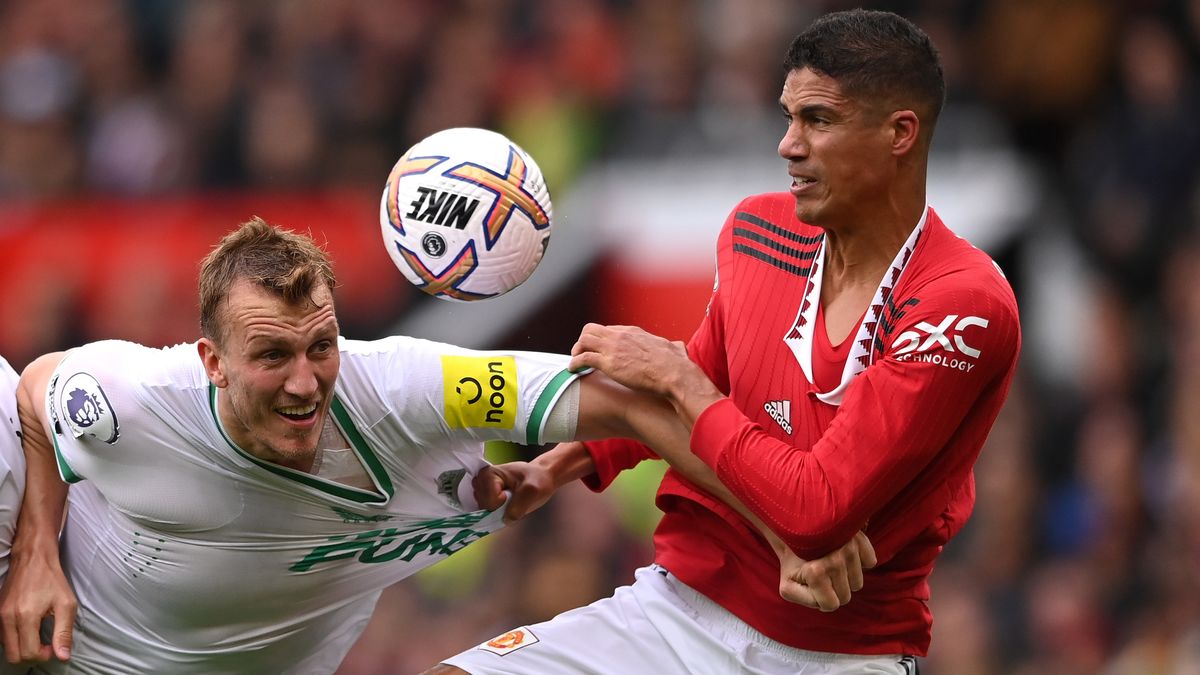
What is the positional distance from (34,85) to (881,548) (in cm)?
1023

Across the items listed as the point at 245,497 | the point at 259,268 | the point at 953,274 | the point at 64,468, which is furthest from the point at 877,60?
the point at 64,468

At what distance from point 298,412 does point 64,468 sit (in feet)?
2.92

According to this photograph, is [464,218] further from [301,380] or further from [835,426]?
[835,426]

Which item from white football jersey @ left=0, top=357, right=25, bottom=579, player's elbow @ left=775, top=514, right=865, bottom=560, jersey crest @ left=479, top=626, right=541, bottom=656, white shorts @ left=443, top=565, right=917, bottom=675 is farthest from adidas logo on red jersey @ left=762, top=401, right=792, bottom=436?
white football jersey @ left=0, top=357, right=25, bottom=579

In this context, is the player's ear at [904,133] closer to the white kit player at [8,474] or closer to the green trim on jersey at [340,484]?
the green trim on jersey at [340,484]

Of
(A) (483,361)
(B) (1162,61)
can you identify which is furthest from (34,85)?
(A) (483,361)

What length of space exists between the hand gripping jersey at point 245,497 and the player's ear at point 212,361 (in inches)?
3.3

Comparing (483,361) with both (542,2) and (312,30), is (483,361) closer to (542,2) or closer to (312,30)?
(542,2)

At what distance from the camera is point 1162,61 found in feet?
30.3

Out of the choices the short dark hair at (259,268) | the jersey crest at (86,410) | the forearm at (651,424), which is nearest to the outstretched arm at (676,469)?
the forearm at (651,424)

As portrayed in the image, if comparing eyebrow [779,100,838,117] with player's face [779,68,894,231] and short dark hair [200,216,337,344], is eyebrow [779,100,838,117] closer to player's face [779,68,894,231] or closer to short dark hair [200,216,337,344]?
player's face [779,68,894,231]

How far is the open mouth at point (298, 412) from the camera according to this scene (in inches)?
188

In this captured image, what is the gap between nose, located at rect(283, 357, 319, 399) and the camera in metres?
4.69

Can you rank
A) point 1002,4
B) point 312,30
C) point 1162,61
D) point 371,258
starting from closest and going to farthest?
point 1162,61 < point 1002,4 < point 371,258 < point 312,30
